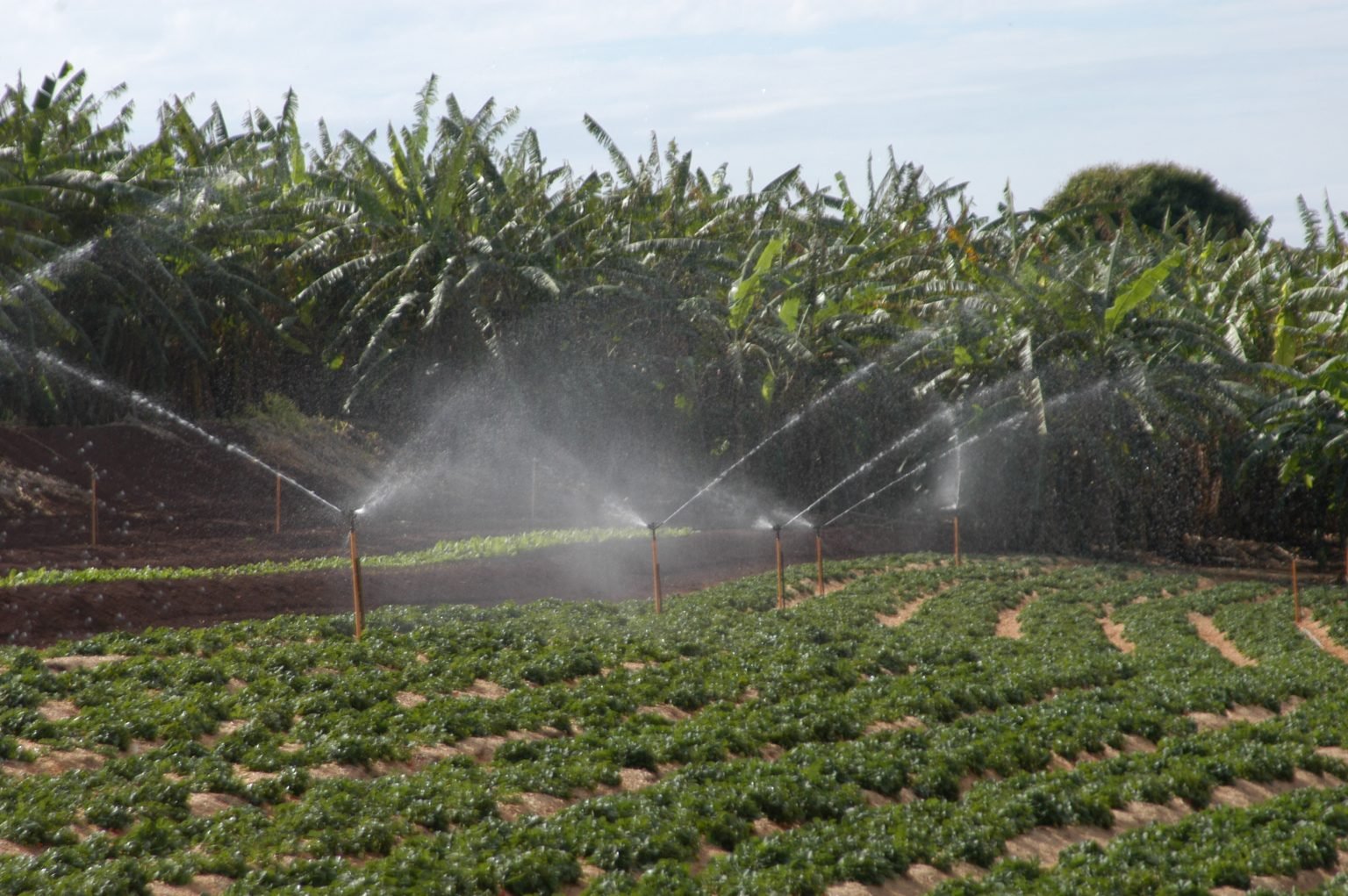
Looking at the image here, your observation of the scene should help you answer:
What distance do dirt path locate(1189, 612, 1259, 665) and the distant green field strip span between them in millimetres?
10634

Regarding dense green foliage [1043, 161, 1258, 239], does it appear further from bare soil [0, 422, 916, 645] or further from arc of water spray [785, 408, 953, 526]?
bare soil [0, 422, 916, 645]

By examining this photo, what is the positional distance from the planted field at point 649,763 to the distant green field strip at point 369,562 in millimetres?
4480

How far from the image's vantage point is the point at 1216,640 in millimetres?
19891

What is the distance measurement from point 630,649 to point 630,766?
13.4 ft

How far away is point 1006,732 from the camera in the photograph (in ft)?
39.2

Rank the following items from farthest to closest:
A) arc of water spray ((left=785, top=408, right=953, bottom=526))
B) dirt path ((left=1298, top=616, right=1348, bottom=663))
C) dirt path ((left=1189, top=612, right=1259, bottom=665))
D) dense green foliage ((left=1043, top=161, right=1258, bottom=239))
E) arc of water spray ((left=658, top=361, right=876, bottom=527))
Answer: dense green foliage ((left=1043, top=161, right=1258, bottom=239)), arc of water spray ((left=658, top=361, right=876, bottom=527)), arc of water spray ((left=785, top=408, right=953, bottom=526)), dirt path ((left=1298, top=616, right=1348, bottom=663)), dirt path ((left=1189, top=612, right=1259, bottom=665))

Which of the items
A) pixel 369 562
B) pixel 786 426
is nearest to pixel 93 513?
pixel 369 562

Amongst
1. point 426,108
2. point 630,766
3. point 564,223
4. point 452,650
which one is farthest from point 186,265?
point 630,766

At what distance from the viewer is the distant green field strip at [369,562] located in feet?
59.1

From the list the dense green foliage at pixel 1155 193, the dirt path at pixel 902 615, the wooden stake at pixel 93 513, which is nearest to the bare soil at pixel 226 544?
the wooden stake at pixel 93 513

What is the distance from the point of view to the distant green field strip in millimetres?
18016

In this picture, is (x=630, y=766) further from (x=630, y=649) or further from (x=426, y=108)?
(x=426, y=108)

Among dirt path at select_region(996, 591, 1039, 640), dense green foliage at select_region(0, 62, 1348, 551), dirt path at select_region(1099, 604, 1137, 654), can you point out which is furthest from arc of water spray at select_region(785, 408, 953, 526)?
dirt path at select_region(1099, 604, 1137, 654)

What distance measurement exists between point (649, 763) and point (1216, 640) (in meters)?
12.8
